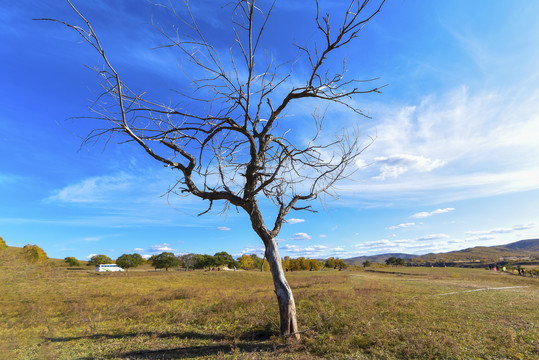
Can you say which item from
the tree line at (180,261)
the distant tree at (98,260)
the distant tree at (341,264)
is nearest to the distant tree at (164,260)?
the tree line at (180,261)

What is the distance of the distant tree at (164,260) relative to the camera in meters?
76.1

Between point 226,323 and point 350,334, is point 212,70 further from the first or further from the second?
point 226,323

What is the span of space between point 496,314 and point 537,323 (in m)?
1.26

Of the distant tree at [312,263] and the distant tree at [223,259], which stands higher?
the distant tree at [223,259]

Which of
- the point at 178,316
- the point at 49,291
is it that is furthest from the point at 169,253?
the point at 178,316

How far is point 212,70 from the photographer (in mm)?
5312

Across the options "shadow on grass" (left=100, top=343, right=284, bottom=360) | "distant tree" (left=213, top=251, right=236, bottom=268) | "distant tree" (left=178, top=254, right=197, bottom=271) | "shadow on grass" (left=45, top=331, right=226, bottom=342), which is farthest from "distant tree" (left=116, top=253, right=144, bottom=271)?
"shadow on grass" (left=100, top=343, right=284, bottom=360)

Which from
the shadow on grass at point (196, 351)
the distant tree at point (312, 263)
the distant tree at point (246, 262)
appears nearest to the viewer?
the shadow on grass at point (196, 351)

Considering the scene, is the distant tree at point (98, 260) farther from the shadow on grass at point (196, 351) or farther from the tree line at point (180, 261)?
the shadow on grass at point (196, 351)

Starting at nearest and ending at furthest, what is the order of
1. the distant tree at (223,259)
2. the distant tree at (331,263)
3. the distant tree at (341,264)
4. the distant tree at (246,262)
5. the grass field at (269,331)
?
the grass field at (269,331) < the distant tree at (341,264) < the distant tree at (223,259) < the distant tree at (246,262) < the distant tree at (331,263)

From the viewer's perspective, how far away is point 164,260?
7606 centimetres

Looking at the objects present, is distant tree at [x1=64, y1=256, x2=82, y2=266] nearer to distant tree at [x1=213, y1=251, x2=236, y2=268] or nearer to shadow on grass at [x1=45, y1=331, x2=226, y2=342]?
distant tree at [x1=213, y1=251, x2=236, y2=268]

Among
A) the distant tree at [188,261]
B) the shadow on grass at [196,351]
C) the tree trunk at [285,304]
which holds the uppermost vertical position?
the distant tree at [188,261]

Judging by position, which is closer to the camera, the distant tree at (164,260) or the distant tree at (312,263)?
the distant tree at (164,260)
